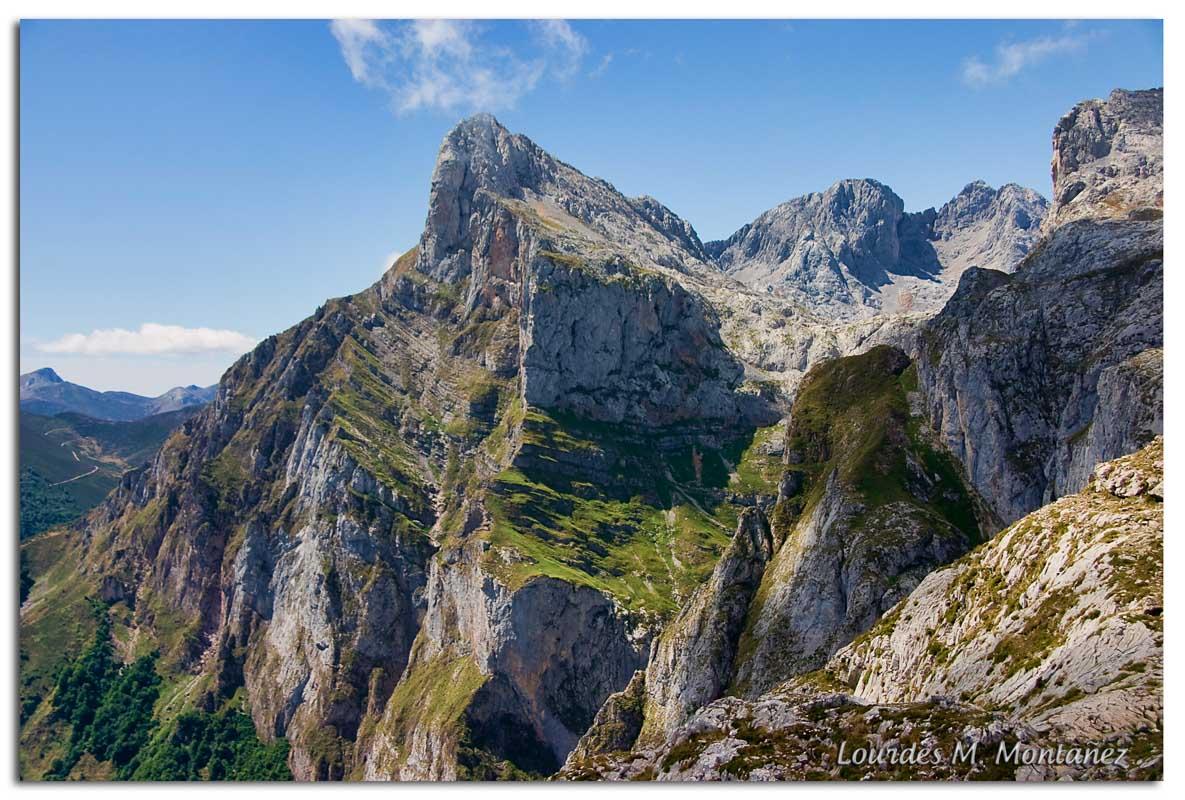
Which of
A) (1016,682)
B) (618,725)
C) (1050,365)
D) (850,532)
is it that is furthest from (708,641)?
(1016,682)

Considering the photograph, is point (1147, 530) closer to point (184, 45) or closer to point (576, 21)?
point (576, 21)

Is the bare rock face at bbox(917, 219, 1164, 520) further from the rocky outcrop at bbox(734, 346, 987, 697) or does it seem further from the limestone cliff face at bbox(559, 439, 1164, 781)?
the limestone cliff face at bbox(559, 439, 1164, 781)

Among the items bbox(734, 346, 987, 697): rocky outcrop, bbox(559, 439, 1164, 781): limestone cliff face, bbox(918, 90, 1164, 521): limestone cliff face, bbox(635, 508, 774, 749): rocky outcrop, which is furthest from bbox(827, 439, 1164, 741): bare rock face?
bbox(635, 508, 774, 749): rocky outcrop

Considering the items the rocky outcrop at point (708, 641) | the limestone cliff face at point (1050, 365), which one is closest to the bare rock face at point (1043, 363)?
the limestone cliff face at point (1050, 365)

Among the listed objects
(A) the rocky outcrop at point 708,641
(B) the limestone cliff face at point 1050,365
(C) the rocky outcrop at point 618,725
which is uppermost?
(B) the limestone cliff face at point 1050,365

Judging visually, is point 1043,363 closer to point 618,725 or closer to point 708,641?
point 708,641

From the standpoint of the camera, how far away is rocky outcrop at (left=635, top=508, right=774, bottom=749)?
133 meters

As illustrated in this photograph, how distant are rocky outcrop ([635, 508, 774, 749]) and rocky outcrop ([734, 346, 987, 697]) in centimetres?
256

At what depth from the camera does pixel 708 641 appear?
444 feet

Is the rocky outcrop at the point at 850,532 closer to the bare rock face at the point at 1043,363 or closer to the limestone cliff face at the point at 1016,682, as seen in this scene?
the bare rock face at the point at 1043,363

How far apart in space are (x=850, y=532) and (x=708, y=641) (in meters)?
24.4

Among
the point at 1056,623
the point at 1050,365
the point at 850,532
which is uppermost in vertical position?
the point at 1050,365

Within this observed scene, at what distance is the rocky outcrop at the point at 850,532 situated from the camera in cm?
11794

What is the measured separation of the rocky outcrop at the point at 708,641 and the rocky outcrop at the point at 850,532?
256 centimetres
